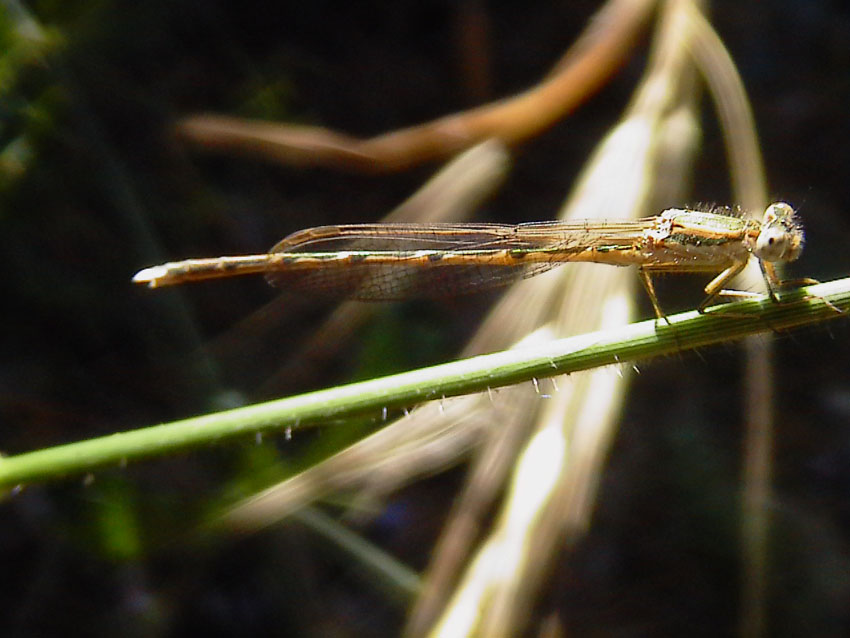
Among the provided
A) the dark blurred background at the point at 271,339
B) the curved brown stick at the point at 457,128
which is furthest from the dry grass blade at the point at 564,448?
the curved brown stick at the point at 457,128

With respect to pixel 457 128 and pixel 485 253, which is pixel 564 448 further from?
pixel 457 128

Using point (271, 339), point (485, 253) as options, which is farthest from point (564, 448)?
point (271, 339)

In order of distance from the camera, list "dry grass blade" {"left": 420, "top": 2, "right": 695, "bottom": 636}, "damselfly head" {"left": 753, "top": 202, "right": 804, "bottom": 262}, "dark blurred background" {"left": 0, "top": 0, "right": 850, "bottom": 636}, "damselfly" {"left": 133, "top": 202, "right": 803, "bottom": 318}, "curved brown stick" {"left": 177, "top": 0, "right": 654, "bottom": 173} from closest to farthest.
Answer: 1. "dry grass blade" {"left": 420, "top": 2, "right": 695, "bottom": 636}
2. "damselfly head" {"left": 753, "top": 202, "right": 804, "bottom": 262}
3. "damselfly" {"left": 133, "top": 202, "right": 803, "bottom": 318}
4. "dark blurred background" {"left": 0, "top": 0, "right": 850, "bottom": 636}
5. "curved brown stick" {"left": 177, "top": 0, "right": 654, "bottom": 173}

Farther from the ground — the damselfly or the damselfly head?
the damselfly

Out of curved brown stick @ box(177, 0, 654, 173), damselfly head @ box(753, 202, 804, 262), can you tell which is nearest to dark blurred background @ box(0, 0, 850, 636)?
curved brown stick @ box(177, 0, 654, 173)

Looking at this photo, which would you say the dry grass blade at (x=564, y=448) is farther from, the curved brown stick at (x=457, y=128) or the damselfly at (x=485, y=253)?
the curved brown stick at (x=457, y=128)

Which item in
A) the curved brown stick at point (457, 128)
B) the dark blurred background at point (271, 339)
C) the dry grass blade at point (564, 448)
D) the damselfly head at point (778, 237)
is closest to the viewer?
the dry grass blade at point (564, 448)

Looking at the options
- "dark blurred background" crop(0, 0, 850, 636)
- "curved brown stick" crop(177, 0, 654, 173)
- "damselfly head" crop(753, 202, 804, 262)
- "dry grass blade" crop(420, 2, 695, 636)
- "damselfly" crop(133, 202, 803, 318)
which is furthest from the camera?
"curved brown stick" crop(177, 0, 654, 173)

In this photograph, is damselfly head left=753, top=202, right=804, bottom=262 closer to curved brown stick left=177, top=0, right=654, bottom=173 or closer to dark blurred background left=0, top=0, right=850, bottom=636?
dark blurred background left=0, top=0, right=850, bottom=636

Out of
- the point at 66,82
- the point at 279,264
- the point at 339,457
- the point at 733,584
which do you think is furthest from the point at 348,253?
the point at 733,584
